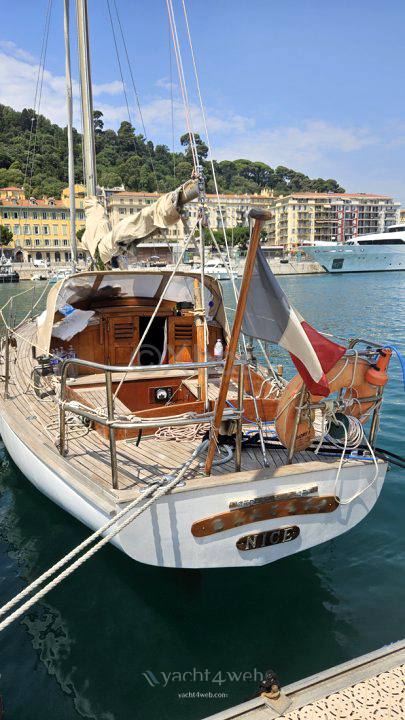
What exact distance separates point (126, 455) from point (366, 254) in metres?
81.8

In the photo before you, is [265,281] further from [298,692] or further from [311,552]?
[311,552]

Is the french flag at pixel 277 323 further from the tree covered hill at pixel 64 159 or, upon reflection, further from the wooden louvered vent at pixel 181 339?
the tree covered hill at pixel 64 159

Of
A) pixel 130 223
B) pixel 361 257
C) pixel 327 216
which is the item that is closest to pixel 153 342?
pixel 130 223

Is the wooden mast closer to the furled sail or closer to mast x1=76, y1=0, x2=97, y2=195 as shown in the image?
the furled sail

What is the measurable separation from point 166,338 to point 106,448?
3557mm

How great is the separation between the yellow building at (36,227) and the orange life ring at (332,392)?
87433mm

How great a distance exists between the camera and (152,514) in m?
3.98

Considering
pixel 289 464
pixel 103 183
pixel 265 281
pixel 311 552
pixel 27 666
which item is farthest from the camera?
pixel 103 183

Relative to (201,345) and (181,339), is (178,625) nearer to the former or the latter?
(201,345)

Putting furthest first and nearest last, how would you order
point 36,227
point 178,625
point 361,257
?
1. point 36,227
2. point 361,257
3. point 178,625

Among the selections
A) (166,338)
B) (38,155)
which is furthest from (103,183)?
(166,338)

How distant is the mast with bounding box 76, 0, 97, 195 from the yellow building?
262 ft

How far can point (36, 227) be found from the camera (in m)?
88.4

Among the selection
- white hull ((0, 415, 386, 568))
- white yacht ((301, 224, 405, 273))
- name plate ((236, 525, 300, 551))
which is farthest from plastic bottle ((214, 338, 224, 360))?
white yacht ((301, 224, 405, 273))
